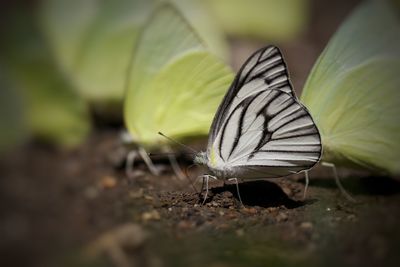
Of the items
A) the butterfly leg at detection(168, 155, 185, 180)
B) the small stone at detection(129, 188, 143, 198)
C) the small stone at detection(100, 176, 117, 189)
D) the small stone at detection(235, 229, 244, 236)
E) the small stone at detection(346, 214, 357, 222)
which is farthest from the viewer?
the butterfly leg at detection(168, 155, 185, 180)

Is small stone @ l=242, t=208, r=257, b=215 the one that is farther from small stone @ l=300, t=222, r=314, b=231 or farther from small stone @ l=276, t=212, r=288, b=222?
small stone @ l=300, t=222, r=314, b=231

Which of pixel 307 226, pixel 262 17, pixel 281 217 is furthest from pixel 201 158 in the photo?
pixel 262 17

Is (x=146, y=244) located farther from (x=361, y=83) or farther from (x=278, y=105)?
(x=361, y=83)

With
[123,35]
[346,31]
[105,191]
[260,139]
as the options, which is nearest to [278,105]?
[260,139]

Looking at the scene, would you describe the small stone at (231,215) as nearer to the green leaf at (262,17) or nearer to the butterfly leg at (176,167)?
the butterfly leg at (176,167)

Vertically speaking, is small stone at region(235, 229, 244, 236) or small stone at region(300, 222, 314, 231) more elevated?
small stone at region(235, 229, 244, 236)

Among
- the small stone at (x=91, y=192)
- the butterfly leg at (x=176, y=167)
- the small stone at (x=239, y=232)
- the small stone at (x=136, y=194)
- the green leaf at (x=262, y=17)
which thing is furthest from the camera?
the green leaf at (x=262, y=17)

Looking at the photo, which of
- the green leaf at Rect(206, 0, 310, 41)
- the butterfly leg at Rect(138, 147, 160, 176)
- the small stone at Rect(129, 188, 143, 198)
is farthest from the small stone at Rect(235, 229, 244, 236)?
the green leaf at Rect(206, 0, 310, 41)

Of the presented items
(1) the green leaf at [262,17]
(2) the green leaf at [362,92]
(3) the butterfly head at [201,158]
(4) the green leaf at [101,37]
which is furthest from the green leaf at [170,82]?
(1) the green leaf at [262,17]
